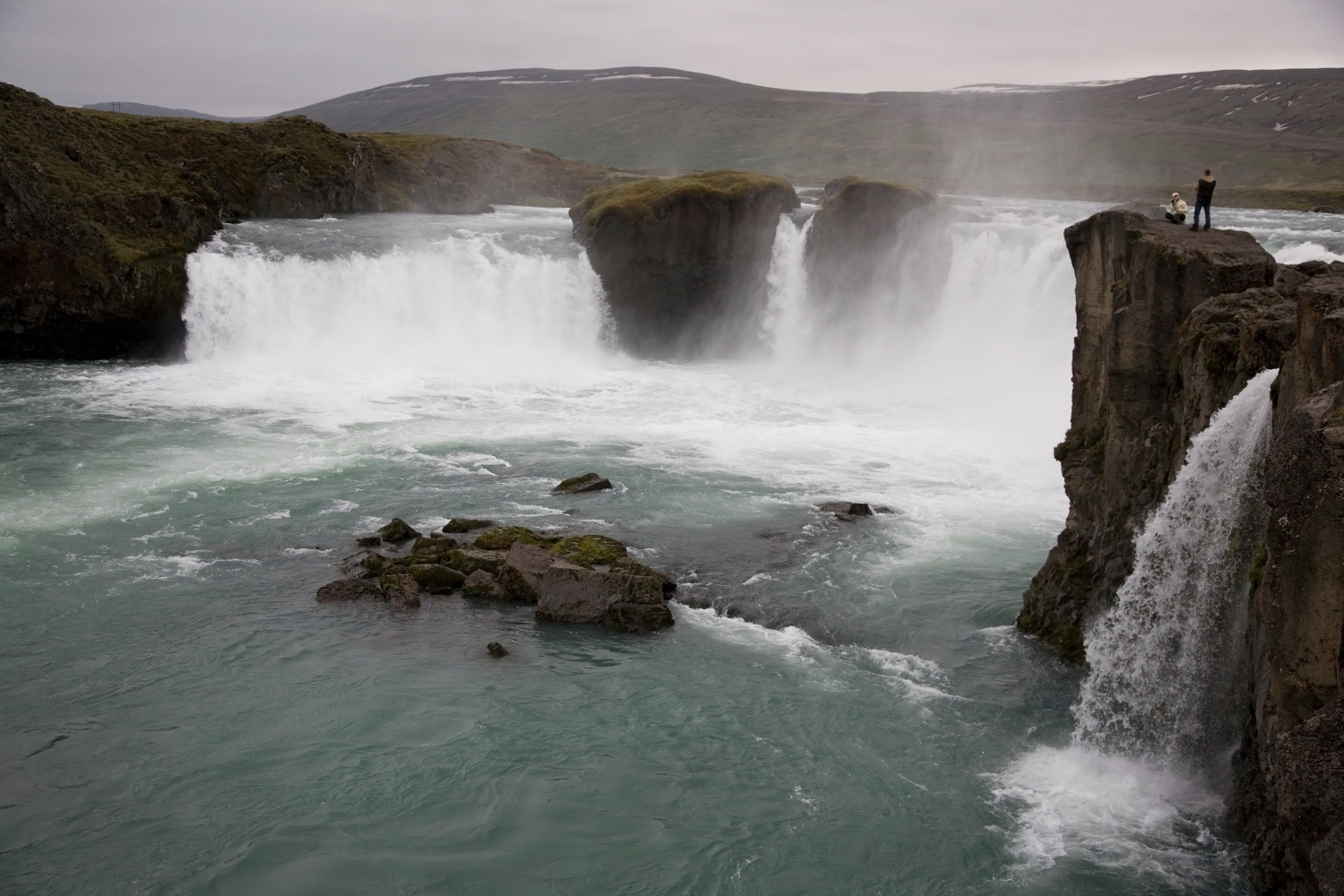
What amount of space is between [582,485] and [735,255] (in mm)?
24564

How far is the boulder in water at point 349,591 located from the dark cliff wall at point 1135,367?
1140 cm

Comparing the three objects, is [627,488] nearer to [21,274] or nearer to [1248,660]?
Answer: [1248,660]

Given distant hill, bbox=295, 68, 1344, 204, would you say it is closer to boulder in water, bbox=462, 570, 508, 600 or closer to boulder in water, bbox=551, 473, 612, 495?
boulder in water, bbox=551, 473, 612, 495

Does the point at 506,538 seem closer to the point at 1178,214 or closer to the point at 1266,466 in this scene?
the point at 1178,214

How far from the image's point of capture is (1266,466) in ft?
39.0

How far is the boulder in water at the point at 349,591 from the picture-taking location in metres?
19.9

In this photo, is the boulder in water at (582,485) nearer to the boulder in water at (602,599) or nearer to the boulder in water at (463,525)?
the boulder in water at (463,525)

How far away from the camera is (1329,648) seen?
9578 millimetres

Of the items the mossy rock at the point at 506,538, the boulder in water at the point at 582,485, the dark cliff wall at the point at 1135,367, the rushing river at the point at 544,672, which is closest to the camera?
the rushing river at the point at 544,672

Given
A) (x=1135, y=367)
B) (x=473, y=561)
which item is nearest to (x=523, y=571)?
(x=473, y=561)

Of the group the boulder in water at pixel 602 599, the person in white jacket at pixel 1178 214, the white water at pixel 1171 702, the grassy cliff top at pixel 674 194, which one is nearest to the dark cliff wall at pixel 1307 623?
the white water at pixel 1171 702

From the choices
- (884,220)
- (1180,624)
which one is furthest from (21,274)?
(1180,624)

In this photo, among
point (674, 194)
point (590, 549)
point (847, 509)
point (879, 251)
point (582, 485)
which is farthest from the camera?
point (879, 251)

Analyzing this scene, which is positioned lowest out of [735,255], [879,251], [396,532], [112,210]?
[396,532]
